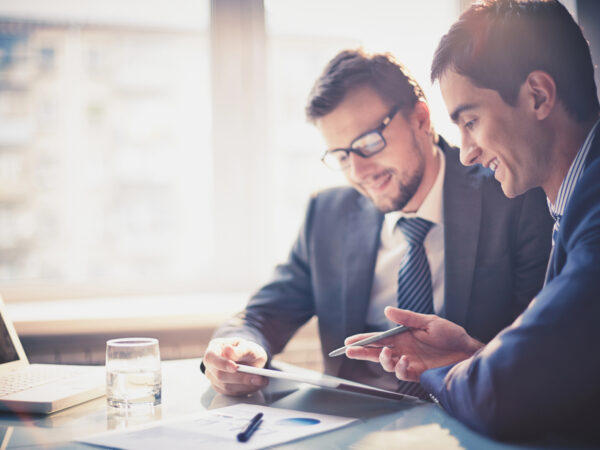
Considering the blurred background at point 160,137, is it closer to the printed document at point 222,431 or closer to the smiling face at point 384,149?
the smiling face at point 384,149

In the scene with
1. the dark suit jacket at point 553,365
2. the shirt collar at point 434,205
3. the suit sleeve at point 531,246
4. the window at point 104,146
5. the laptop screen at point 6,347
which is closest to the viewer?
the dark suit jacket at point 553,365

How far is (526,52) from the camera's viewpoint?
1.02m

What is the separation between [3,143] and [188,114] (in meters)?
0.80

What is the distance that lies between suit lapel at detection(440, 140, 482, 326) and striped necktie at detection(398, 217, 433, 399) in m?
0.06

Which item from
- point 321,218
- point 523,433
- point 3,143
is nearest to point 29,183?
point 3,143

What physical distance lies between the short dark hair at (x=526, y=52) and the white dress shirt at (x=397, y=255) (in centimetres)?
50

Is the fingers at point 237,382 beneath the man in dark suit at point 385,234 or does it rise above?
beneath

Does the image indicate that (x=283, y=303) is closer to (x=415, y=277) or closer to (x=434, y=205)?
(x=415, y=277)

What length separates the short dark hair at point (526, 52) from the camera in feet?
3.32

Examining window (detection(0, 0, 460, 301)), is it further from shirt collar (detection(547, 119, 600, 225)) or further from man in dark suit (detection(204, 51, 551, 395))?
shirt collar (detection(547, 119, 600, 225))

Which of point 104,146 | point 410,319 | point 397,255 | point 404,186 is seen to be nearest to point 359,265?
point 397,255

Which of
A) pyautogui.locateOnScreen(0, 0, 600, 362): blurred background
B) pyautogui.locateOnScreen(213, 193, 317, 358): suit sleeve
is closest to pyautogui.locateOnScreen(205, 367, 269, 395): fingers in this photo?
pyautogui.locateOnScreen(213, 193, 317, 358): suit sleeve

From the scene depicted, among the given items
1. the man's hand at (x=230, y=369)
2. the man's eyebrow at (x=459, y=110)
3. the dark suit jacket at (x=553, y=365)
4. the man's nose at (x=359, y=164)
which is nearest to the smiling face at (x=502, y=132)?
the man's eyebrow at (x=459, y=110)

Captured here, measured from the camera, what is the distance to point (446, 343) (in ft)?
3.45
